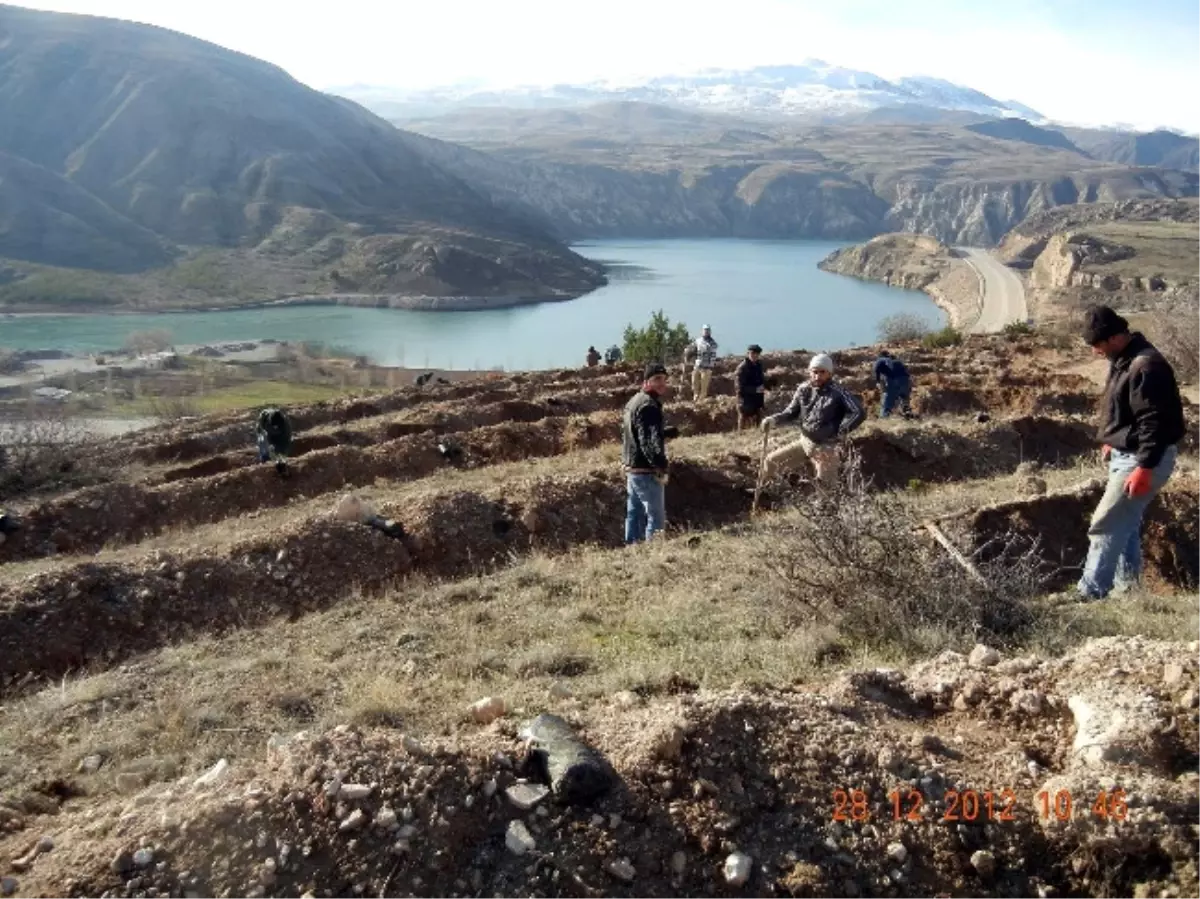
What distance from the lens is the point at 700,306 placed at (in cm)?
9762

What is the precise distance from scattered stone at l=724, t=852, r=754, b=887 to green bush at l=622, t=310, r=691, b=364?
32.7 m

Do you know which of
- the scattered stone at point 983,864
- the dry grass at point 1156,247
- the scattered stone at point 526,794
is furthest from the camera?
the dry grass at point 1156,247

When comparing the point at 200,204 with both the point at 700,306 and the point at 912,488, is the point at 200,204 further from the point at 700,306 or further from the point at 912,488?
the point at 912,488

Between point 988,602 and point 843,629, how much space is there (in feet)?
2.76

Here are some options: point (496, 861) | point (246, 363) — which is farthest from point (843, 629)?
point (246, 363)

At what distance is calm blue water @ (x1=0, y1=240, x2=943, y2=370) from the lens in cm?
8006

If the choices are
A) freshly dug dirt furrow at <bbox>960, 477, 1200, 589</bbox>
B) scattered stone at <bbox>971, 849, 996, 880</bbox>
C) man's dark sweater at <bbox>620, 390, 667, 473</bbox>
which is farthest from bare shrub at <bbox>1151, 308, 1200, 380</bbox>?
scattered stone at <bbox>971, 849, 996, 880</bbox>

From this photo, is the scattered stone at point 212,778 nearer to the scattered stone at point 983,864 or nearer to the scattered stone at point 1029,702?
the scattered stone at point 983,864

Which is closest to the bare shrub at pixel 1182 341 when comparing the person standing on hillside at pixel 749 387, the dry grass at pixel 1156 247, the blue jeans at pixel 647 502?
the person standing on hillside at pixel 749 387

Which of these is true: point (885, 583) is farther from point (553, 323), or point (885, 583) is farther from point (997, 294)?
point (997, 294)

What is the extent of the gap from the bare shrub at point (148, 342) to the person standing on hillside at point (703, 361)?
229ft

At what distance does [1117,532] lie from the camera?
5750 millimetres

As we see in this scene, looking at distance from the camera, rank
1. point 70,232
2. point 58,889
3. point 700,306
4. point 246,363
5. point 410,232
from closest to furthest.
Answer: point 58,889
point 246,363
point 700,306
point 70,232
point 410,232

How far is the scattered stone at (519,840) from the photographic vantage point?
3105mm
